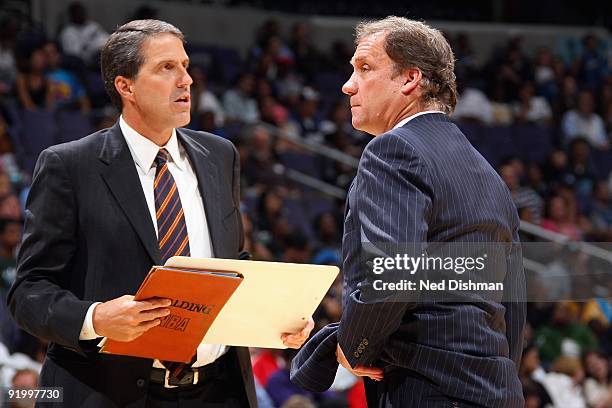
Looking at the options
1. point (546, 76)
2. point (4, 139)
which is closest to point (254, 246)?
point (4, 139)

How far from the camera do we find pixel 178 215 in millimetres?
2582

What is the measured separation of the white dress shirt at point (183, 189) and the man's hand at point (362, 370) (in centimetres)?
45

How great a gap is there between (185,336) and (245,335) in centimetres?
20

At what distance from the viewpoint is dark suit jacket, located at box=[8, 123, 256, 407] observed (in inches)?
95.0

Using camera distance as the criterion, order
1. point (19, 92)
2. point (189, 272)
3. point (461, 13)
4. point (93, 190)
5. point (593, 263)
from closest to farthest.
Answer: point (189, 272), point (93, 190), point (593, 263), point (19, 92), point (461, 13)

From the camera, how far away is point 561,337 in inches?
279

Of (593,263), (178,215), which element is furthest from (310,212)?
(178,215)

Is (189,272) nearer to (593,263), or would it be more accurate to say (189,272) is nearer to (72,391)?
(72,391)

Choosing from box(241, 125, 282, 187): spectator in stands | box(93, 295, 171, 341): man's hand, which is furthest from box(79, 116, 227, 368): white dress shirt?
box(241, 125, 282, 187): spectator in stands

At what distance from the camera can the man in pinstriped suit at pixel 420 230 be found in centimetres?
210

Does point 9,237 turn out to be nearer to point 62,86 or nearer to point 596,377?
point 62,86

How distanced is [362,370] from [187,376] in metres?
0.53

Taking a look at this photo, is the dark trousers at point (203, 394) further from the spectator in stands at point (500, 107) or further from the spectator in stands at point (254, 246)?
the spectator in stands at point (500, 107)

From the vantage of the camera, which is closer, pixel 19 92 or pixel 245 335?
pixel 245 335
